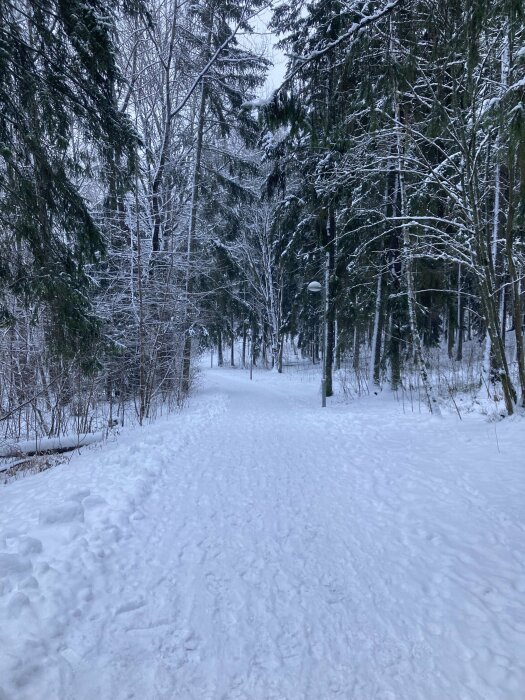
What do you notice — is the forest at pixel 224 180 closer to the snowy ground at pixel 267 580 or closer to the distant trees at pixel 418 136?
the distant trees at pixel 418 136

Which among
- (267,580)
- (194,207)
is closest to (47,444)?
(267,580)

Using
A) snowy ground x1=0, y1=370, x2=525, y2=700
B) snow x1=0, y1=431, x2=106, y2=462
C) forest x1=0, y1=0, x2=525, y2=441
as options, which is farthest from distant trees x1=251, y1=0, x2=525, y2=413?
snow x1=0, y1=431, x2=106, y2=462

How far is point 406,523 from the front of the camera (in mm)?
3412

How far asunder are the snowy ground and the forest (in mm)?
2301

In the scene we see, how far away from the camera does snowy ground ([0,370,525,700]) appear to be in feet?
A: 5.96

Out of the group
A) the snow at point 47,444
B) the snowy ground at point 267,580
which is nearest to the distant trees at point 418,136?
the snowy ground at point 267,580

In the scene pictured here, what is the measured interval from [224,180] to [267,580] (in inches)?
514

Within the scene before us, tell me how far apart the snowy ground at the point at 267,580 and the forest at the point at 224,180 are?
230 cm

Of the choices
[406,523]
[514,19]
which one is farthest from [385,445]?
[514,19]

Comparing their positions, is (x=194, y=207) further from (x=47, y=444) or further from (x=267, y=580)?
(x=267, y=580)

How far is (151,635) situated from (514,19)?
4774mm

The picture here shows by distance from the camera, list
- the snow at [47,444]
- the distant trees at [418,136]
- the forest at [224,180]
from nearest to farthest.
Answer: the distant trees at [418,136]
the forest at [224,180]
the snow at [47,444]

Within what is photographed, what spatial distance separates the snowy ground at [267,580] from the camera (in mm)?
1817

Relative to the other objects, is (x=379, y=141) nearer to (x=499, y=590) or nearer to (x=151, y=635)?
(x=499, y=590)
